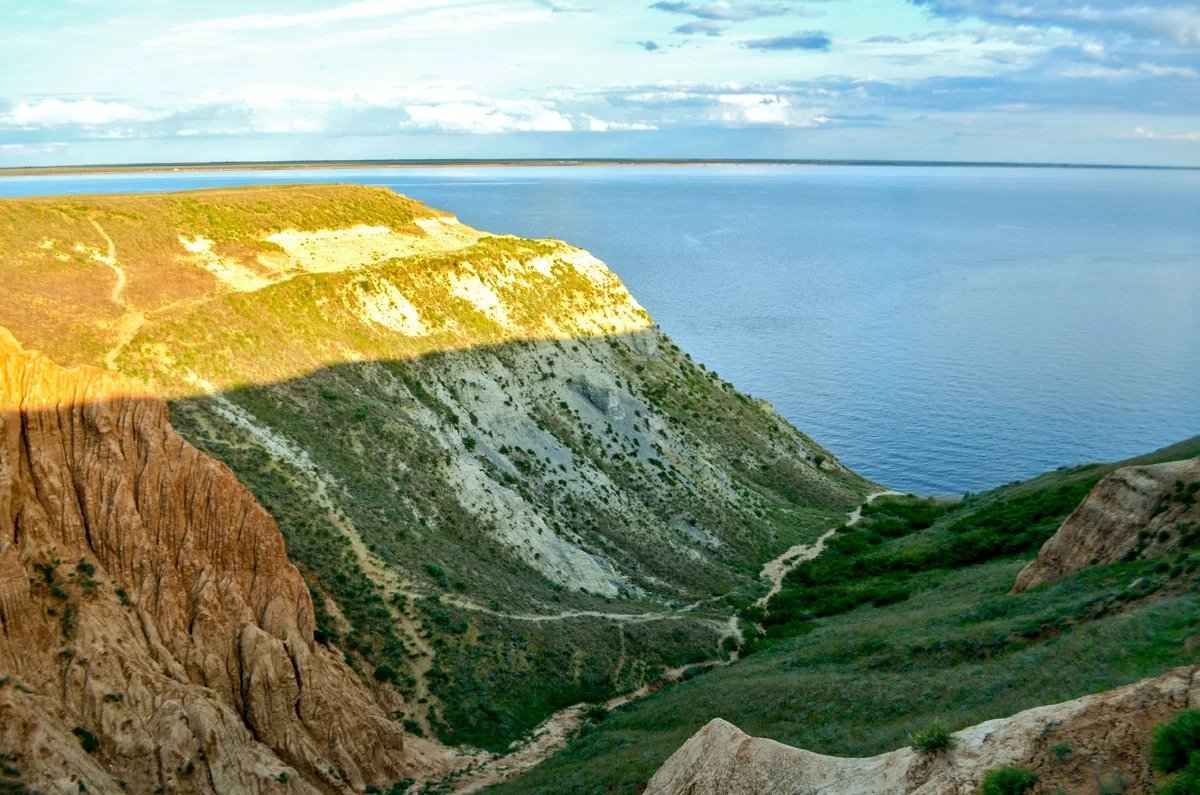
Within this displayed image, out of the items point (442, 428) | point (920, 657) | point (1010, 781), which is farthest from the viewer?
point (442, 428)

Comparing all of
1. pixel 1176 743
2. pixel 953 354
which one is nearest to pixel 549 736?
pixel 1176 743

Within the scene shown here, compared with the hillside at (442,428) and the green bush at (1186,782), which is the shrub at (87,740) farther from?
the green bush at (1186,782)

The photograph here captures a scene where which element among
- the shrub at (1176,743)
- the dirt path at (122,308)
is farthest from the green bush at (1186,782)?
the dirt path at (122,308)

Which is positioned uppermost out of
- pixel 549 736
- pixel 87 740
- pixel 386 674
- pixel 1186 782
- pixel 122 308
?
pixel 122 308

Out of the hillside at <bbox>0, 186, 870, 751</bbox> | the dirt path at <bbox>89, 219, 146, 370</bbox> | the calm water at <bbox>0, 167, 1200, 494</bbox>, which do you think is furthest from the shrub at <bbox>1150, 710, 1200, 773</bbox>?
the calm water at <bbox>0, 167, 1200, 494</bbox>

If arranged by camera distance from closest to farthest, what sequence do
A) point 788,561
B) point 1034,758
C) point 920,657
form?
point 1034,758 → point 920,657 → point 788,561

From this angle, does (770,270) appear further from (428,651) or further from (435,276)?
(428,651)

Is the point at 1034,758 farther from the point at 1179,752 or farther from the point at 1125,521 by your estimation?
the point at 1125,521

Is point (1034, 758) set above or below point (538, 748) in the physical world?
above
